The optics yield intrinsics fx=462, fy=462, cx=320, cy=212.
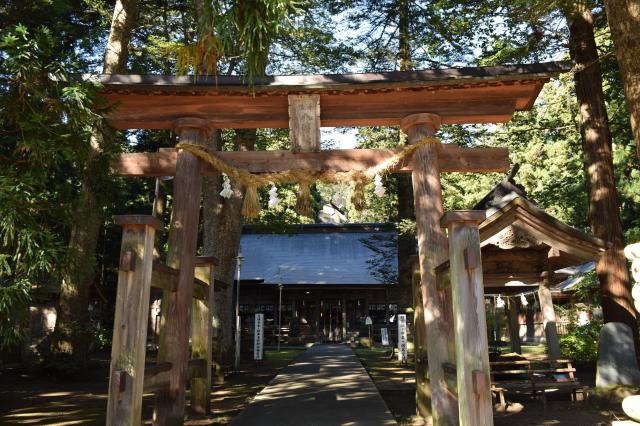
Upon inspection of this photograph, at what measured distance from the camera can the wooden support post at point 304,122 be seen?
6.47m

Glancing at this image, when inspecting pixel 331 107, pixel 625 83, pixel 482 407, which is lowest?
pixel 482 407

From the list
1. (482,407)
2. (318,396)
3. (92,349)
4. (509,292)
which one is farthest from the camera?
(92,349)

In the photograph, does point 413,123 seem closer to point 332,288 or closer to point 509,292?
point 509,292

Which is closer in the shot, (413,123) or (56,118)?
(56,118)

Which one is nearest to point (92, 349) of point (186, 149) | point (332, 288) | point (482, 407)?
point (332, 288)

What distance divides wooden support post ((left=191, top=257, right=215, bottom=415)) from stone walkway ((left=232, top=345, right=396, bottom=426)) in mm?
721

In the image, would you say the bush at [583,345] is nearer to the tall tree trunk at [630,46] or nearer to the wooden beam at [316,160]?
the wooden beam at [316,160]

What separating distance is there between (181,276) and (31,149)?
7.47 ft

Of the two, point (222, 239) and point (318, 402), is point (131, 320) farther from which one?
point (222, 239)

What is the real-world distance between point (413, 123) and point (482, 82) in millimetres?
1051

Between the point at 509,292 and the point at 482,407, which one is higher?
the point at 509,292

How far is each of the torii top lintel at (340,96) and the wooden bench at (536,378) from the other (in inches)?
171

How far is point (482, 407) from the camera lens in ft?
13.1

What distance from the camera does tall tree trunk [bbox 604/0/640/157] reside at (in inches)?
196
